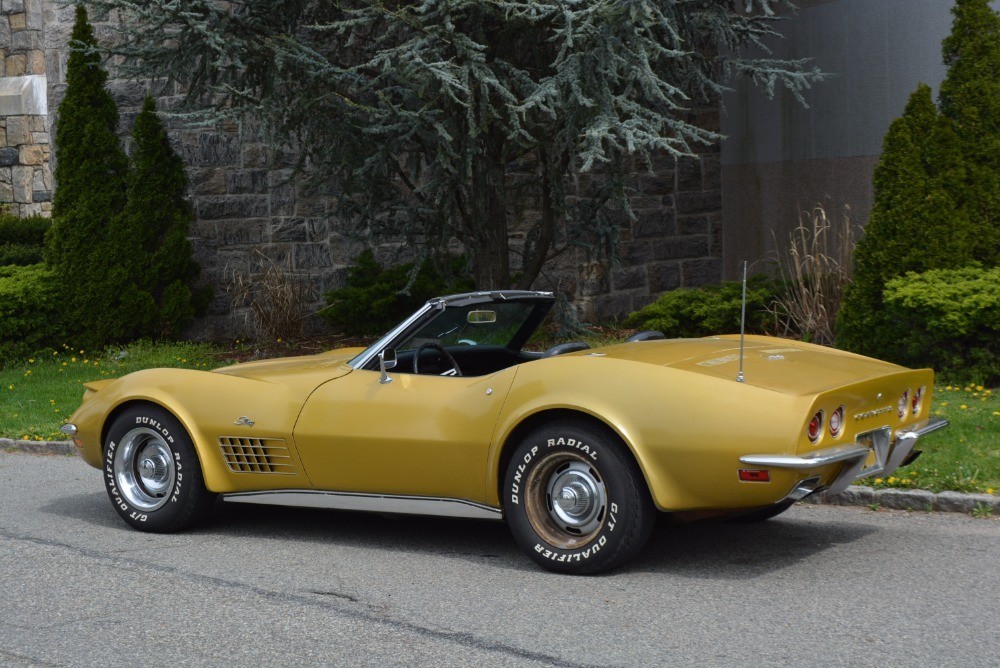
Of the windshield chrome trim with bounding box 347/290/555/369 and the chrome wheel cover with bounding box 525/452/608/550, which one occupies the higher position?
the windshield chrome trim with bounding box 347/290/555/369

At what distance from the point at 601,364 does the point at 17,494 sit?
467 cm

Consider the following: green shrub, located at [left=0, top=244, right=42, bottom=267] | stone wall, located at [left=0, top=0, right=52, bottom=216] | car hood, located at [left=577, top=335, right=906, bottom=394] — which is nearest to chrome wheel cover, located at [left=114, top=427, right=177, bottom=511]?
car hood, located at [left=577, top=335, right=906, bottom=394]

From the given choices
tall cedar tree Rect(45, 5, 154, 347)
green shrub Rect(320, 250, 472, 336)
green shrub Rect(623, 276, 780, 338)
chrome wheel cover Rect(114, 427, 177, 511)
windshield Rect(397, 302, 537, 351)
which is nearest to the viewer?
windshield Rect(397, 302, 537, 351)

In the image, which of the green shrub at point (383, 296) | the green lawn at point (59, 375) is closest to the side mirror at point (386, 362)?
the green lawn at point (59, 375)

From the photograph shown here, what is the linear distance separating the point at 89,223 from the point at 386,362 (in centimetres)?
1019

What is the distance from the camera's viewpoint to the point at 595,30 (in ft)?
36.7

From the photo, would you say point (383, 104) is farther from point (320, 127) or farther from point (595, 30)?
point (595, 30)

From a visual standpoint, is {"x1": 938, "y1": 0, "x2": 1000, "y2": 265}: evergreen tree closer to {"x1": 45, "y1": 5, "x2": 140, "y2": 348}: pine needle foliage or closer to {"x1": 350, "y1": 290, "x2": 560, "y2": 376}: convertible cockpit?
{"x1": 350, "y1": 290, "x2": 560, "y2": 376}: convertible cockpit

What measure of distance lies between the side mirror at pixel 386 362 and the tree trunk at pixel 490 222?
6.83 m

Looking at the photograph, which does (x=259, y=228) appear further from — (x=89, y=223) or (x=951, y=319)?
(x=951, y=319)

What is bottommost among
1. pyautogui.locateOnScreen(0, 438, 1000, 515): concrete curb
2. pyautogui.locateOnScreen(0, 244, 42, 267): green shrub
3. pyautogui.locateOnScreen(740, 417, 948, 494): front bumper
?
pyautogui.locateOnScreen(0, 438, 1000, 515): concrete curb

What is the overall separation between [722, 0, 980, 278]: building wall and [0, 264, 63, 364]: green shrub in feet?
29.2

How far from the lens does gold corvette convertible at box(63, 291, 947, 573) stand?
5.54m

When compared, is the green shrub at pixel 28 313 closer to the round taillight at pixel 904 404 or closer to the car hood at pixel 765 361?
the car hood at pixel 765 361
